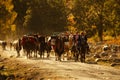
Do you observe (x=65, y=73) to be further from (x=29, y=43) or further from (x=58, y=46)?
(x=29, y=43)

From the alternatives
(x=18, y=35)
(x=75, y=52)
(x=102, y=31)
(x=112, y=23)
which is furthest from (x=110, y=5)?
(x=18, y=35)

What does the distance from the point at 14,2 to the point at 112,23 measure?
4366 cm

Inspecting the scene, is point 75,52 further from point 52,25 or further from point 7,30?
point 52,25

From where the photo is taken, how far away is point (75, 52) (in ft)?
112

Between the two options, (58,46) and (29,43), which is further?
(29,43)

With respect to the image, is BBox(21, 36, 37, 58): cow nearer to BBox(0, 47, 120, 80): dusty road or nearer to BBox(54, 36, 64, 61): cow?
BBox(54, 36, 64, 61): cow

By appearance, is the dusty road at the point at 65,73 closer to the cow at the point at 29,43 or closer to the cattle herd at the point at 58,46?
the cattle herd at the point at 58,46

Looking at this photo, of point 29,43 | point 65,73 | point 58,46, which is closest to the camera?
point 65,73

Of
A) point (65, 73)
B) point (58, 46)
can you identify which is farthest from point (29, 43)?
point (65, 73)

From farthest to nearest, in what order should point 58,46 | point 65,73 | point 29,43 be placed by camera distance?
point 29,43
point 58,46
point 65,73

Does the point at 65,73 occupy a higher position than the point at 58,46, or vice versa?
the point at 58,46

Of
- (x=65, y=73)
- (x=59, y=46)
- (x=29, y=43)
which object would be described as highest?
(x=29, y=43)

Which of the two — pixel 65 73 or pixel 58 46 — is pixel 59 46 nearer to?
pixel 58 46

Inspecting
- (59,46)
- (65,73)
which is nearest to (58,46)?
(59,46)
